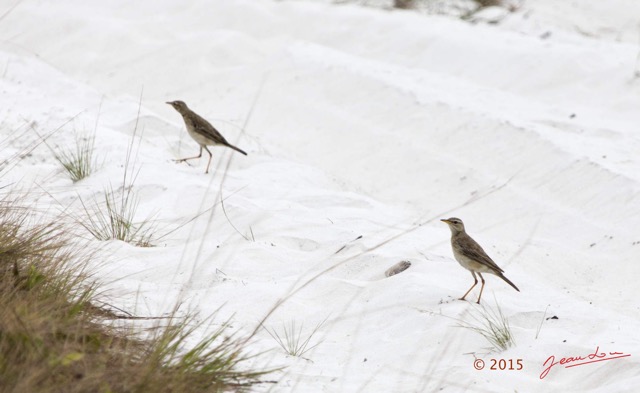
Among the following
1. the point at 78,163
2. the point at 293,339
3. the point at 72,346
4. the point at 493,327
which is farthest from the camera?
the point at 78,163

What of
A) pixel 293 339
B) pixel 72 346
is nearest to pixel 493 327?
pixel 293 339

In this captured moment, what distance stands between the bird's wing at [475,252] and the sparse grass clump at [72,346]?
193 cm

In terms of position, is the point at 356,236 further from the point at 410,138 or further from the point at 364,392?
the point at 410,138

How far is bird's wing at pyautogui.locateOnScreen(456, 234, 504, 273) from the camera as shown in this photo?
5.66 meters

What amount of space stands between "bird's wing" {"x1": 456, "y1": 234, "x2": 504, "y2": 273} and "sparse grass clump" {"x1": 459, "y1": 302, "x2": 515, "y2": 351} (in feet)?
0.86

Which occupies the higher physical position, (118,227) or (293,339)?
(118,227)

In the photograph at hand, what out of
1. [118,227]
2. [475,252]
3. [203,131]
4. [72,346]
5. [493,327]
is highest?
[72,346]

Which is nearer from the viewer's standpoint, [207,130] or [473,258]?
[473,258]

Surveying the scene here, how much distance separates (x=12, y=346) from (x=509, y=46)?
33.5 feet

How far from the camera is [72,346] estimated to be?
3668mm
